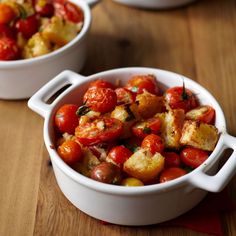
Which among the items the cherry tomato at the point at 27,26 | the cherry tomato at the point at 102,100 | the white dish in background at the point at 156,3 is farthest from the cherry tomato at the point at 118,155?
the white dish in background at the point at 156,3

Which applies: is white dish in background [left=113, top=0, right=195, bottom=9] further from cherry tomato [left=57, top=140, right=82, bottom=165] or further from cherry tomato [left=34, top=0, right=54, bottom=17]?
cherry tomato [left=57, top=140, right=82, bottom=165]

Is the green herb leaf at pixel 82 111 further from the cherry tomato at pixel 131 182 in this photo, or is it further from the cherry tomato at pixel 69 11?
the cherry tomato at pixel 69 11

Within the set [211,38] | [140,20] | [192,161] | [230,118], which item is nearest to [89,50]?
[140,20]

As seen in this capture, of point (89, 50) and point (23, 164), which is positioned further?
point (89, 50)

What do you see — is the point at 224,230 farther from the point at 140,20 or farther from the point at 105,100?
the point at 140,20

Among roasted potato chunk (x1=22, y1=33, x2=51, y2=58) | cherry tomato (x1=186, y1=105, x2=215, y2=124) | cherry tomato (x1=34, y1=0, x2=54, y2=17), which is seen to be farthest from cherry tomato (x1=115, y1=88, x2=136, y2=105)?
cherry tomato (x1=34, y1=0, x2=54, y2=17)

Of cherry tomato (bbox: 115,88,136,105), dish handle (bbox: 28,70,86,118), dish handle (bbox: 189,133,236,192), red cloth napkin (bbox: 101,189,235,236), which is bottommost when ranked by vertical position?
red cloth napkin (bbox: 101,189,235,236)
